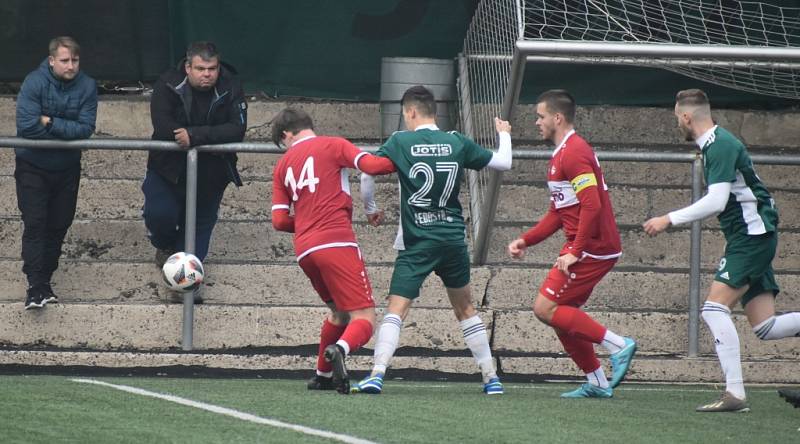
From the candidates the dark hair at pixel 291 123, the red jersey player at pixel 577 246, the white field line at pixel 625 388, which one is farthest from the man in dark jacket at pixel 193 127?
the red jersey player at pixel 577 246

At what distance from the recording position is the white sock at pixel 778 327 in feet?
22.4

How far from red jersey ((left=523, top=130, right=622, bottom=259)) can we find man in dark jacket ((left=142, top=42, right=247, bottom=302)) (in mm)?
2515

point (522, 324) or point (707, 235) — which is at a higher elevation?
point (707, 235)

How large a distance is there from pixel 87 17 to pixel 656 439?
24.0 feet

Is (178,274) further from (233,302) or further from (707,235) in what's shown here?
(707,235)

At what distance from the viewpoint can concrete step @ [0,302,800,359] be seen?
29.1ft

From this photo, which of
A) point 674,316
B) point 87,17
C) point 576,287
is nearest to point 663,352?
point 674,316

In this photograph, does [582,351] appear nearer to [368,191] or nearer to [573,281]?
[573,281]

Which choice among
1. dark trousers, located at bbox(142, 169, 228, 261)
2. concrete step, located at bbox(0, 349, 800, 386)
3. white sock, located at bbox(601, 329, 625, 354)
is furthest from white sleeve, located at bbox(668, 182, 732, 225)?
dark trousers, located at bbox(142, 169, 228, 261)

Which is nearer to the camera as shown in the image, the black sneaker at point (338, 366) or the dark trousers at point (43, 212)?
the black sneaker at point (338, 366)

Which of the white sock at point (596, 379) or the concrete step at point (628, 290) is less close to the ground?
the concrete step at point (628, 290)

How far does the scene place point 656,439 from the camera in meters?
5.50

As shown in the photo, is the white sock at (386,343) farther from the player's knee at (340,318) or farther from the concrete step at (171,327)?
the concrete step at (171,327)

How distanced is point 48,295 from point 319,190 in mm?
2639
